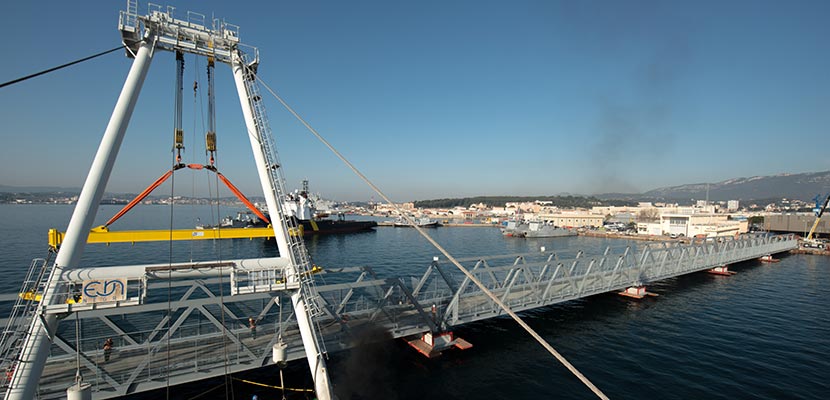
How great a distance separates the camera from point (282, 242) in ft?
41.4

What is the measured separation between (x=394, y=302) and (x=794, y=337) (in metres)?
28.2

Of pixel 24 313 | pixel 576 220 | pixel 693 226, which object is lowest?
pixel 576 220

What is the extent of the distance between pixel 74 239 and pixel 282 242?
17.7 ft

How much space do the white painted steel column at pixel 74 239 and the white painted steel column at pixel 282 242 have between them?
3.55m

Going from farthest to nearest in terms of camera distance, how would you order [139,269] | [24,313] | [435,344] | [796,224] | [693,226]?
[693,226] < [796,224] < [435,344] < [139,269] < [24,313]

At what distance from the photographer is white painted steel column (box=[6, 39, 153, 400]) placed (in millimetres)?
8398

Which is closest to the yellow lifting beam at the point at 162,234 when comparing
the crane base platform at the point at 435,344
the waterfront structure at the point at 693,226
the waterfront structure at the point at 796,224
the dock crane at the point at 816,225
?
the crane base platform at the point at 435,344

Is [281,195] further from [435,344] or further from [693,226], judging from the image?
[693,226]

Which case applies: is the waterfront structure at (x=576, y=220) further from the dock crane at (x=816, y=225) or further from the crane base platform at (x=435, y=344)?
the crane base platform at (x=435, y=344)

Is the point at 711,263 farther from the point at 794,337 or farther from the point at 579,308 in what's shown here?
the point at 579,308

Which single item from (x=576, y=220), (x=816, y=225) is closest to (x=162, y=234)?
(x=816, y=225)

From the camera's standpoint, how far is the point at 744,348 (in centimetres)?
2264

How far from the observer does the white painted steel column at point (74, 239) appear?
8.40 meters

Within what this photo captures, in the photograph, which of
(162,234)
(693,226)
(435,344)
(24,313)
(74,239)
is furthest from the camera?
(693,226)
